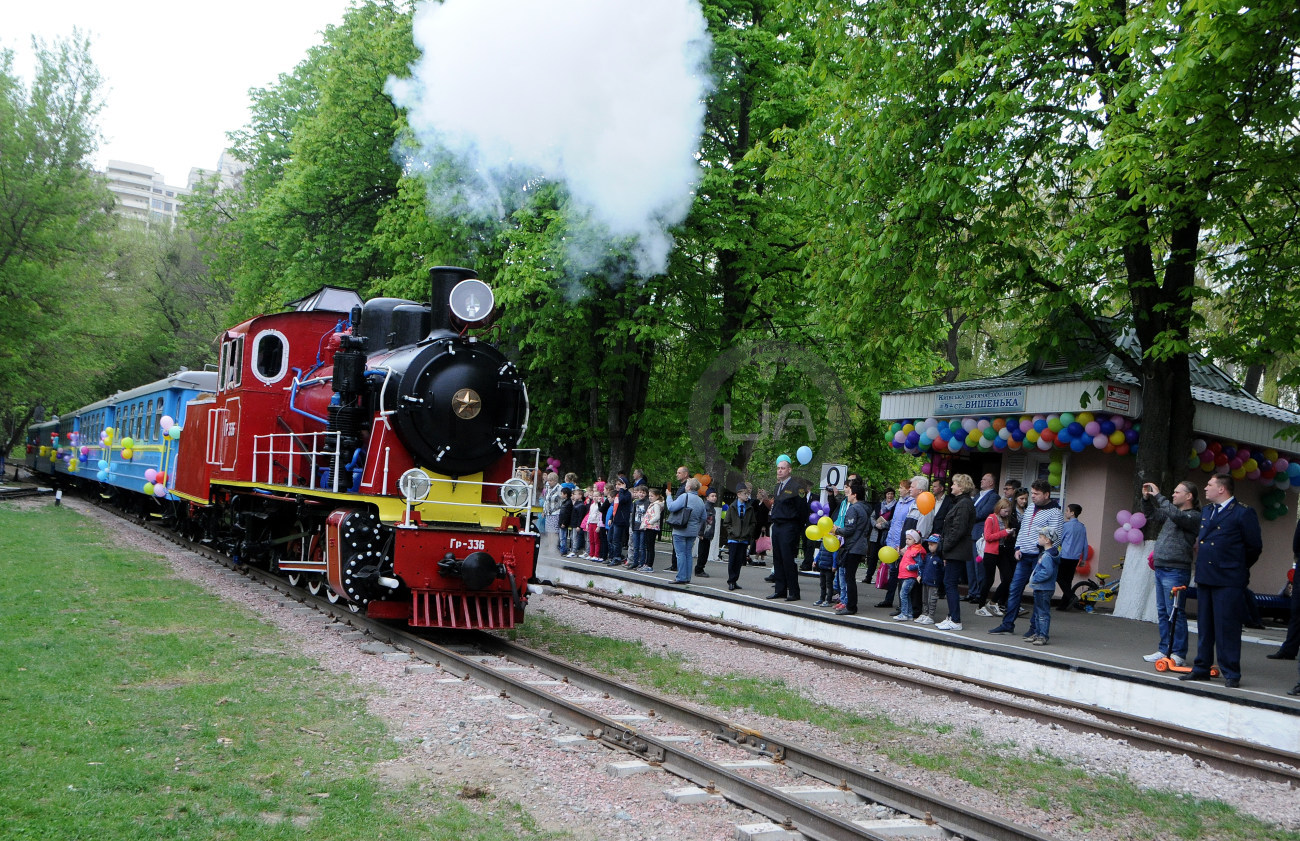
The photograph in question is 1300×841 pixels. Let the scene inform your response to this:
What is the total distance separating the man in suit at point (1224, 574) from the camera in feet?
27.3

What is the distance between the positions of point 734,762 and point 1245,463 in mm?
12338

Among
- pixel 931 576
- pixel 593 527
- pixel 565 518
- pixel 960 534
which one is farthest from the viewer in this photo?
pixel 565 518

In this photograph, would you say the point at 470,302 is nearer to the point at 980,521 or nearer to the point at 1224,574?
the point at 980,521

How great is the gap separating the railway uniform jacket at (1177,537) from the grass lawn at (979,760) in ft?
11.4

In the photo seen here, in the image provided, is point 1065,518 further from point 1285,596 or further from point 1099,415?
point 1285,596

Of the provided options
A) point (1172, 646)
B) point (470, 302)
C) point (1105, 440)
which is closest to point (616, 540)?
point (1105, 440)

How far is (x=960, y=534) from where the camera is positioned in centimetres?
1100

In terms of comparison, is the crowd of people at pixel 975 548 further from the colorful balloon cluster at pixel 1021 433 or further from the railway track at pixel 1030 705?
the railway track at pixel 1030 705

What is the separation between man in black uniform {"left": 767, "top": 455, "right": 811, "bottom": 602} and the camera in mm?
12586

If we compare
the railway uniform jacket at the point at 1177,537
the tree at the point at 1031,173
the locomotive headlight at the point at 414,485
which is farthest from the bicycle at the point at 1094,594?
the locomotive headlight at the point at 414,485

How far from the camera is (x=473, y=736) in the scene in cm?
611

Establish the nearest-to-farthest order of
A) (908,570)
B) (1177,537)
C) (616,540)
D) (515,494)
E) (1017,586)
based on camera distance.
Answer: (1177,537) → (515,494) → (1017,586) → (908,570) → (616,540)

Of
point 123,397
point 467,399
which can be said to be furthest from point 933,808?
point 123,397

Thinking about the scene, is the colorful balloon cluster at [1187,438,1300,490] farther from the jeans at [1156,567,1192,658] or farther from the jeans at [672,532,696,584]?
the jeans at [672,532,696,584]
